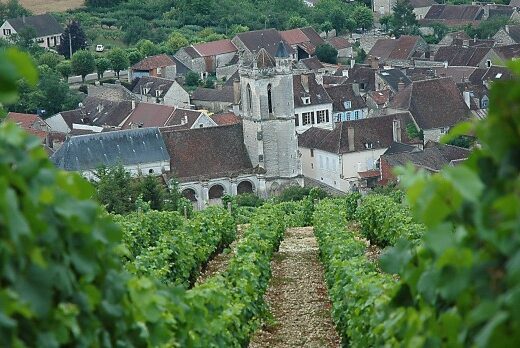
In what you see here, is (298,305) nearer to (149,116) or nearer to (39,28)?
(149,116)

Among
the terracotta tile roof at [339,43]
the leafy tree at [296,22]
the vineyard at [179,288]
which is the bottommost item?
the leafy tree at [296,22]

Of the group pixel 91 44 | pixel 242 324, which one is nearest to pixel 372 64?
pixel 91 44

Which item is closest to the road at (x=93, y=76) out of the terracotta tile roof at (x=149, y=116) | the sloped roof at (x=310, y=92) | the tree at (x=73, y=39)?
the tree at (x=73, y=39)

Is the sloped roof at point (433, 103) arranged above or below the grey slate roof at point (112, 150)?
below

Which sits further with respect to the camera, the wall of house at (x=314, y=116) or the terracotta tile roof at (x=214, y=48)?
the terracotta tile roof at (x=214, y=48)

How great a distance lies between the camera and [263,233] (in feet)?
68.7

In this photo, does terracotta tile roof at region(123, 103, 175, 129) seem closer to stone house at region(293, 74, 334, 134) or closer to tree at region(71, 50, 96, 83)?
stone house at region(293, 74, 334, 134)

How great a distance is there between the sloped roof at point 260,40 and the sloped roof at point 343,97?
20.9 m

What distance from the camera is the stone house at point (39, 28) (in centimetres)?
9119

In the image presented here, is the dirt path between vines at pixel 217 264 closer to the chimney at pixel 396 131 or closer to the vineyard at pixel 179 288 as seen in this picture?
the vineyard at pixel 179 288

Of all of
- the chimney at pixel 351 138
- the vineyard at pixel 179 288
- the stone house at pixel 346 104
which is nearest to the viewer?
the vineyard at pixel 179 288

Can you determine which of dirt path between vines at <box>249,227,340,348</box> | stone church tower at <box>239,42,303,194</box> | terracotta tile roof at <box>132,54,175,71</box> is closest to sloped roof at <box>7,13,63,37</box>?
terracotta tile roof at <box>132,54,175,71</box>

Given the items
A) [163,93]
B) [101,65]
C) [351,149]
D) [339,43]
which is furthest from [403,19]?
[351,149]

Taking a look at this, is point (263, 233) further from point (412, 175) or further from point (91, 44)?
point (91, 44)
